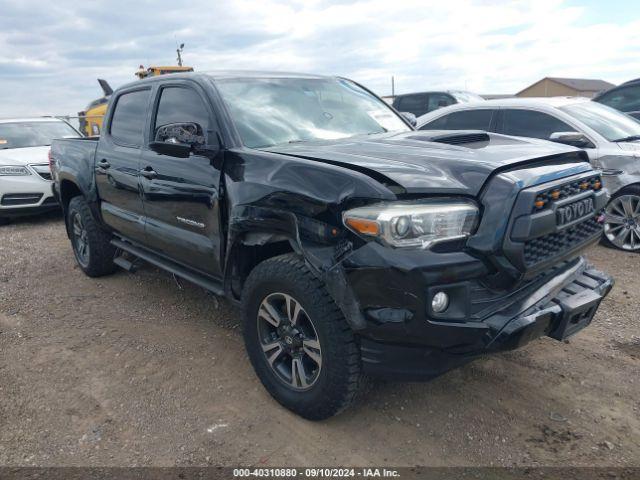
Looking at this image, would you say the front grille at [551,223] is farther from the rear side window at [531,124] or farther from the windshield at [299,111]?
the rear side window at [531,124]

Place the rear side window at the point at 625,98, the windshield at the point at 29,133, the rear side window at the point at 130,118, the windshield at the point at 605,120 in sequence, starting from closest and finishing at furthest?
the rear side window at the point at 130,118 → the windshield at the point at 605,120 → the rear side window at the point at 625,98 → the windshield at the point at 29,133

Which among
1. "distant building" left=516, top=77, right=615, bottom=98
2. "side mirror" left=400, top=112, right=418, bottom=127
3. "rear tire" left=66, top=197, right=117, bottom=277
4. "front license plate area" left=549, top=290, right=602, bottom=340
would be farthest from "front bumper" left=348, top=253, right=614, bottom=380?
"distant building" left=516, top=77, right=615, bottom=98

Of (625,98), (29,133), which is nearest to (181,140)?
(29,133)

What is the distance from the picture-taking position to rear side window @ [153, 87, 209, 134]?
357 centimetres

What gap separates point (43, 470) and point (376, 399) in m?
1.79

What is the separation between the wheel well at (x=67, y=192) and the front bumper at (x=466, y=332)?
4.32 m

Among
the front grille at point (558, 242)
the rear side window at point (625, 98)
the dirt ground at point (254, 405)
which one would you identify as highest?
the rear side window at point (625, 98)

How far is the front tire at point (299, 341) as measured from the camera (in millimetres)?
2545

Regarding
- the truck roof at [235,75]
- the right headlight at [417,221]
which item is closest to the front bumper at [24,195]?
the truck roof at [235,75]

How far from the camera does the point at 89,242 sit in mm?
5266

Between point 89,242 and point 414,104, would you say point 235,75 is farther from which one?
point 414,104

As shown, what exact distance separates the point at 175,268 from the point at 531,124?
4603mm

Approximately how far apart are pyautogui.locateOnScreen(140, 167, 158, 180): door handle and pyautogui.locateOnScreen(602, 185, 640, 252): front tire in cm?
464

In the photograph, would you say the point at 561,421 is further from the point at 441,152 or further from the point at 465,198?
the point at 441,152
